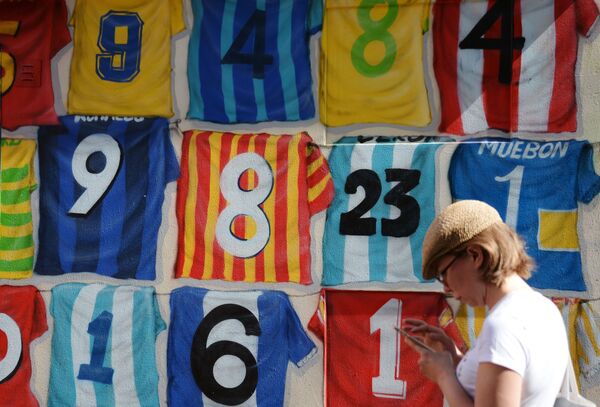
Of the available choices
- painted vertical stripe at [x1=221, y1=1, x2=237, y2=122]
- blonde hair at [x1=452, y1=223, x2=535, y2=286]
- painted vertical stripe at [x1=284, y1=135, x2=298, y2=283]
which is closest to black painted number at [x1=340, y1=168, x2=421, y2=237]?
painted vertical stripe at [x1=284, y1=135, x2=298, y2=283]

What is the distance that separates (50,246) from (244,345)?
1.29 m

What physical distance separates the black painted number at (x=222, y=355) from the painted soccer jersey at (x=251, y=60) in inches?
43.1

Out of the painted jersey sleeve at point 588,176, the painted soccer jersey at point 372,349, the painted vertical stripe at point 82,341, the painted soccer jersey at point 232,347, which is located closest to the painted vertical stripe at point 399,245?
the painted soccer jersey at point 372,349

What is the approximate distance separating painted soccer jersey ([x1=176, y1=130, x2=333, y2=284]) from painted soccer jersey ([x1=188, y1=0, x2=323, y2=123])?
163mm

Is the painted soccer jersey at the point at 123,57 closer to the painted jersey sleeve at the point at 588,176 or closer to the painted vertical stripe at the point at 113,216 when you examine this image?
the painted vertical stripe at the point at 113,216

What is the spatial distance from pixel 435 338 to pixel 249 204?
7.16 ft

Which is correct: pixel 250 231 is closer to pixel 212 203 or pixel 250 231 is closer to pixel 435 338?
pixel 212 203

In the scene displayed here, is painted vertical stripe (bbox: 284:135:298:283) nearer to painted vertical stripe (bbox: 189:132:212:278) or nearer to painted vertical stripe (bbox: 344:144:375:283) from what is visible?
painted vertical stripe (bbox: 344:144:375:283)

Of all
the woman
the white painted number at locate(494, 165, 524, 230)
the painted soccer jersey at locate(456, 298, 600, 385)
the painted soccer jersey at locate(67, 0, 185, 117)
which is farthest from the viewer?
the painted soccer jersey at locate(67, 0, 185, 117)

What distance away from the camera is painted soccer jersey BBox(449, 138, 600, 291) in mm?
4051

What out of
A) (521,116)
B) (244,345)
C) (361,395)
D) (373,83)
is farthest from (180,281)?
(521,116)

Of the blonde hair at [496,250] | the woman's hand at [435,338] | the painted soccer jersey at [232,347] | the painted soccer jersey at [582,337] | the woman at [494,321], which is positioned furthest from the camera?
the painted soccer jersey at [232,347]

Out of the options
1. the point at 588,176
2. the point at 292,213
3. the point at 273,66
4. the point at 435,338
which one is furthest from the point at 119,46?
the point at 435,338

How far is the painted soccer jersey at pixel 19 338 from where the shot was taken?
15.0ft
